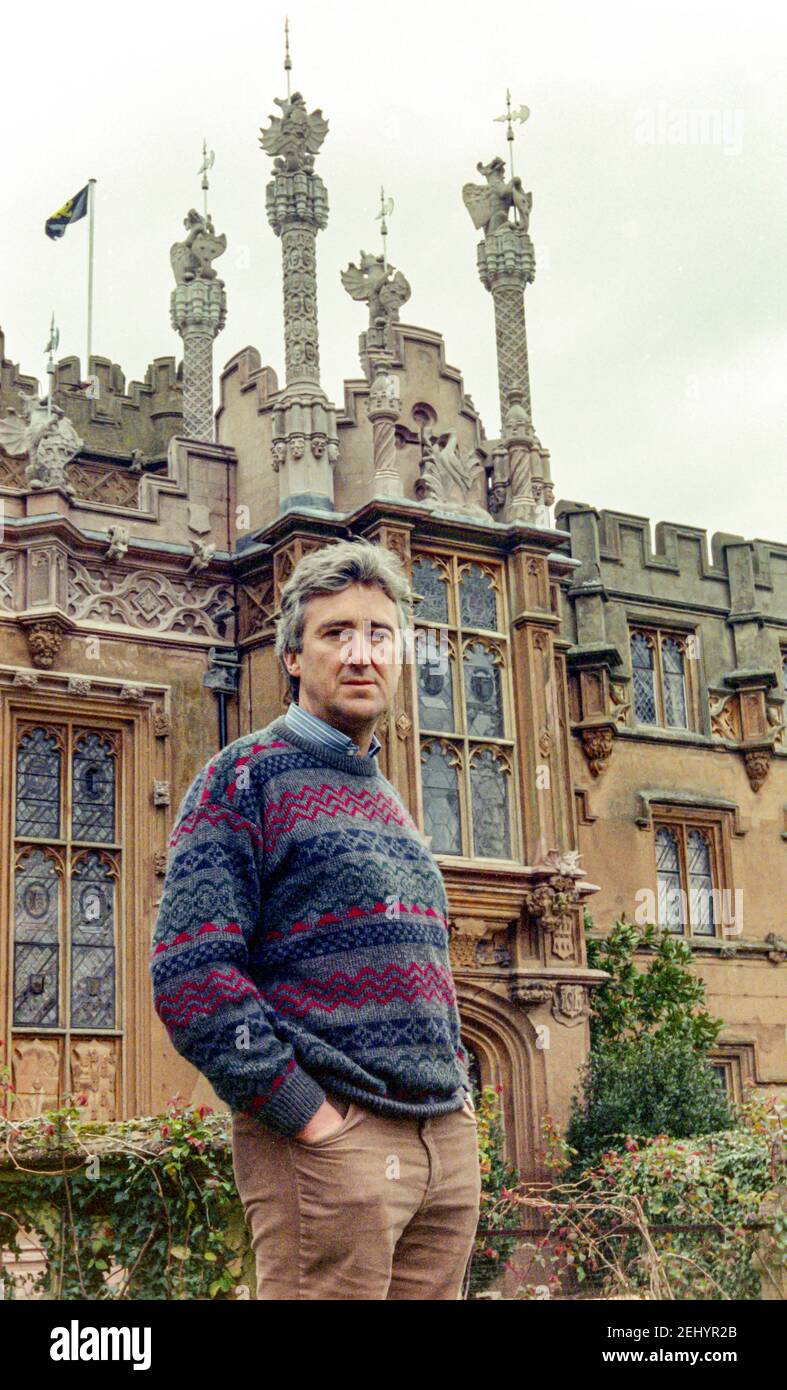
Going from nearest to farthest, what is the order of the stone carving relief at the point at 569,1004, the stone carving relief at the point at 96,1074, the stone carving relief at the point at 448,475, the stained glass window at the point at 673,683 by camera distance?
1. the stone carving relief at the point at 96,1074
2. the stone carving relief at the point at 569,1004
3. the stone carving relief at the point at 448,475
4. the stained glass window at the point at 673,683

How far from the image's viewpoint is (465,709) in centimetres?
1523

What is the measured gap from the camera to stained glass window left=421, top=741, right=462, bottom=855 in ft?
48.4

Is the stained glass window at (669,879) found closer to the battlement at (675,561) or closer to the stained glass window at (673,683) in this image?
the stained glass window at (673,683)

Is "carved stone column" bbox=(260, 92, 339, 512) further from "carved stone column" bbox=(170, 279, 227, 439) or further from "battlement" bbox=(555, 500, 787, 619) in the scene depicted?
"battlement" bbox=(555, 500, 787, 619)

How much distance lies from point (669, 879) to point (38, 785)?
23.0 feet

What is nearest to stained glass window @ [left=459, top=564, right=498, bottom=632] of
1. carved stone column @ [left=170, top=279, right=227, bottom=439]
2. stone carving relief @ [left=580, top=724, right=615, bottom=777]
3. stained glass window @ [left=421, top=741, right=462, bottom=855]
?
stained glass window @ [left=421, top=741, right=462, bottom=855]

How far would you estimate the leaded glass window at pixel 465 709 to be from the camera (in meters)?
14.9

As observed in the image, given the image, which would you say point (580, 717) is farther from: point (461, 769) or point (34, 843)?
point (34, 843)

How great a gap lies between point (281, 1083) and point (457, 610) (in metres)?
12.2

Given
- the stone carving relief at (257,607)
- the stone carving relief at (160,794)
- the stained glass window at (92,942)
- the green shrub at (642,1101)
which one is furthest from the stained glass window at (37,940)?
the green shrub at (642,1101)

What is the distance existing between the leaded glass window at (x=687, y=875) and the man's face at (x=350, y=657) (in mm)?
14536

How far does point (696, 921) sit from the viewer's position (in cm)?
1811
